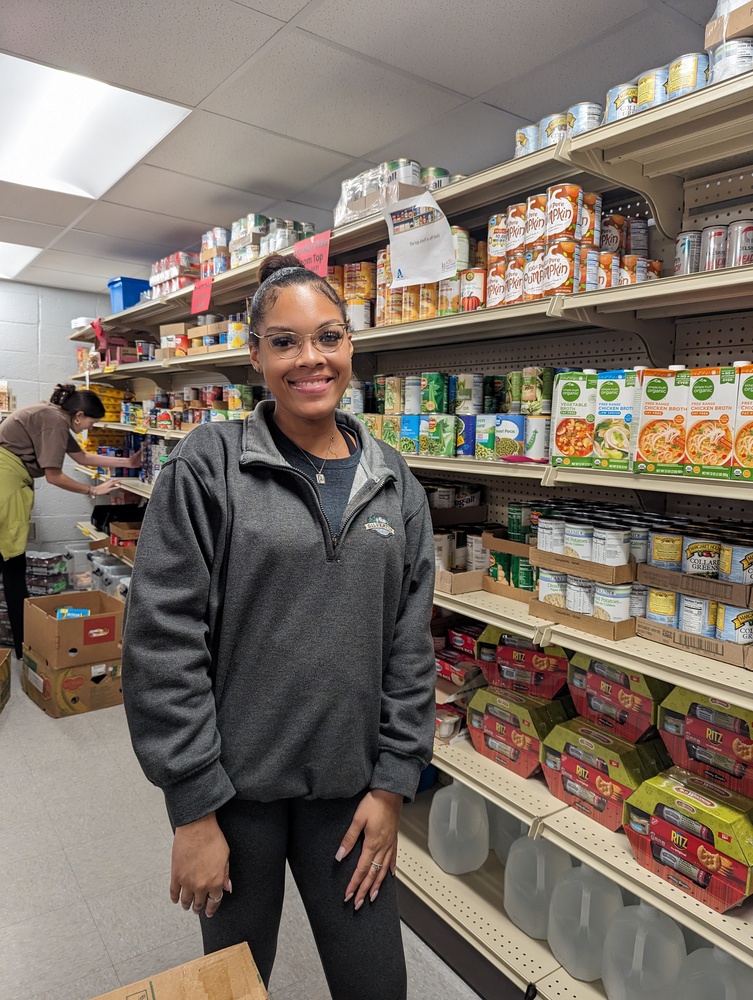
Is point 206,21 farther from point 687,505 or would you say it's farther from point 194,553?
point 687,505

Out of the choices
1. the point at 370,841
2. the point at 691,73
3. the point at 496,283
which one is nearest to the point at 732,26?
the point at 691,73

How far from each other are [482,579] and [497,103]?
179 cm

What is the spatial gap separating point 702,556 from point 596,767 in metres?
0.70

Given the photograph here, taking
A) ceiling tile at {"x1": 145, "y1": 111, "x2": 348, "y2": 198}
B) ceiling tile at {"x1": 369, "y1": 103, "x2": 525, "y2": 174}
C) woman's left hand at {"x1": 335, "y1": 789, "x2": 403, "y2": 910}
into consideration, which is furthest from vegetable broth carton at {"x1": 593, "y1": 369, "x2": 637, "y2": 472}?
ceiling tile at {"x1": 145, "y1": 111, "x2": 348, "y2": 198}

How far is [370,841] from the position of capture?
4.50 feet

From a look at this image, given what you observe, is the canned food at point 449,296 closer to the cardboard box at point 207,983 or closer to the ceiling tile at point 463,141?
the ceiling tile at point 463,141

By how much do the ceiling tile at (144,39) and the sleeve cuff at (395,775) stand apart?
2.15 metres

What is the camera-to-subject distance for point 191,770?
120cm

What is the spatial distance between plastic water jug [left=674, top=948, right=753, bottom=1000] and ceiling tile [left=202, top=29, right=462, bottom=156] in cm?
283

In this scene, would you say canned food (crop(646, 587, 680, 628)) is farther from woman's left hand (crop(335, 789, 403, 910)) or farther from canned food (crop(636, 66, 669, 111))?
canned food (crop(636, 66, 669, 111))

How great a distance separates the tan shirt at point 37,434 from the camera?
15.1ft

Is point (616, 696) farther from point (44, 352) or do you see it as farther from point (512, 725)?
point (44, 352)

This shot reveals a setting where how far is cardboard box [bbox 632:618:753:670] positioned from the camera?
156 centimetres

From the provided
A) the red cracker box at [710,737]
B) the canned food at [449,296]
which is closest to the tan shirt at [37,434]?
the canned food at [449,296]
